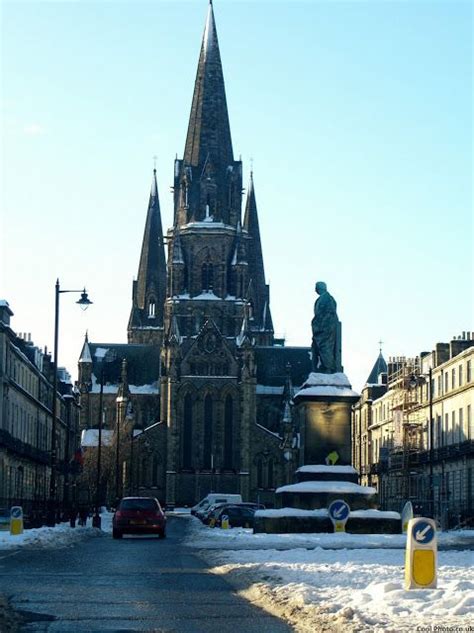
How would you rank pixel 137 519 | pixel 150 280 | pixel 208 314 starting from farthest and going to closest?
1. pixel 150 280
2. pixel 208 314
3. pixel 137 519

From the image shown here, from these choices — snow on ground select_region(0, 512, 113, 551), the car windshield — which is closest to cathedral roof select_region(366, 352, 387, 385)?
the car windshield

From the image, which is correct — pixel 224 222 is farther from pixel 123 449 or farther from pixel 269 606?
pixel 269 606

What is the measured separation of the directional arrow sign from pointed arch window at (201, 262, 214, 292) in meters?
96.6

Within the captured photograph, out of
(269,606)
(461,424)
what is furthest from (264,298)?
(269,606)

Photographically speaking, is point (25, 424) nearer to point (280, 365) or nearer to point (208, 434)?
point (208, 434)

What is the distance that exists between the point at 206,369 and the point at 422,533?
110m

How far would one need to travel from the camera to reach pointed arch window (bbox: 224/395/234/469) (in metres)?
124

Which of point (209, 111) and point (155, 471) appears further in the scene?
point (209, 111)

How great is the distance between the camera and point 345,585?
17484 mm

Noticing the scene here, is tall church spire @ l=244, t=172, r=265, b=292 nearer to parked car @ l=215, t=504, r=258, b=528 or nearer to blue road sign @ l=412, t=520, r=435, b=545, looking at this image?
parked car @ l=215, t=504, r=258, b=528

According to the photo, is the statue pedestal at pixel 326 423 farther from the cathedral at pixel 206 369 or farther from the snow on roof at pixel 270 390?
the snow on roof at pixel 270 390

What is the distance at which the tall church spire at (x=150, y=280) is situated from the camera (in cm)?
14725

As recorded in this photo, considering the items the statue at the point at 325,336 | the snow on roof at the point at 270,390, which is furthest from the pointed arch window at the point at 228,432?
the statue at the point at 325,336

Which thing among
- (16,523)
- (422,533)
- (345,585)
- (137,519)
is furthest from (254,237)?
(422,533)
